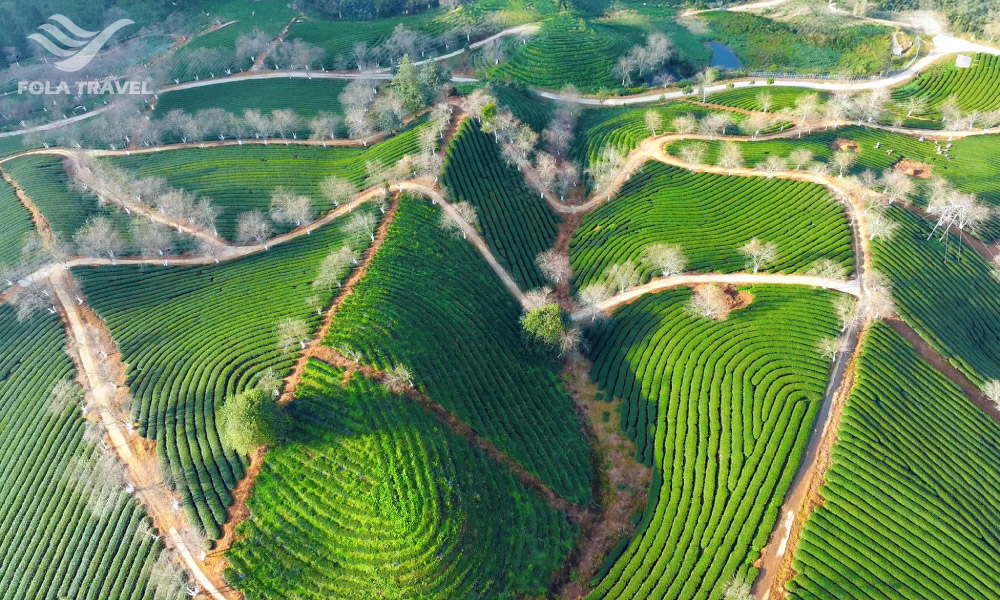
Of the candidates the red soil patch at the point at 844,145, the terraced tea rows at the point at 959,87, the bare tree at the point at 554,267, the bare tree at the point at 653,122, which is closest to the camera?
the bare tree at the point at 554,267

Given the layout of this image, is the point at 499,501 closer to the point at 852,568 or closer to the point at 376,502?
the point at 376,502

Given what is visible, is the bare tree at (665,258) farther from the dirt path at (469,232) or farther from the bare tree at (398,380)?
the bare tree at (398,380)

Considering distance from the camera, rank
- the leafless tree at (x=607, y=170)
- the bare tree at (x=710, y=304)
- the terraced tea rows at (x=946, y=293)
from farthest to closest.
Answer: the leafless tree at (x=607, y=170)
the bare tree at (x=710, y=304)
the terraced tea rows at (x=946, y=293)

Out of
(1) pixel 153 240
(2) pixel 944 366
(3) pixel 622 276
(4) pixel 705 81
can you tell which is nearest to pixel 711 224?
(3) pixel 622 276

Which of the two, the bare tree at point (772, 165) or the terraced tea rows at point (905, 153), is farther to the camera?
the terraced tea rows at point (905, 153)

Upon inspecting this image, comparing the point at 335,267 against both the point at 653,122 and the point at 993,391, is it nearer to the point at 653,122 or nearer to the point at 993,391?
the point at 653,122

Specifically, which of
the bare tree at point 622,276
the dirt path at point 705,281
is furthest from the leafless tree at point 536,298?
the bare tree at point 622,276

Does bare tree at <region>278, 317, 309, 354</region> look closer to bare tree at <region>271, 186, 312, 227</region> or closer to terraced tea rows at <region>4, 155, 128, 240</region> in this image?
bare tree at <region>271, 186, 312, 227</region>

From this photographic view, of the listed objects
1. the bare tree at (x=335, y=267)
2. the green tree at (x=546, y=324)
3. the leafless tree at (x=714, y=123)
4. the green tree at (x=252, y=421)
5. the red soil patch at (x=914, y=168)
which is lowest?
the green tree at (x=252, y=421)
